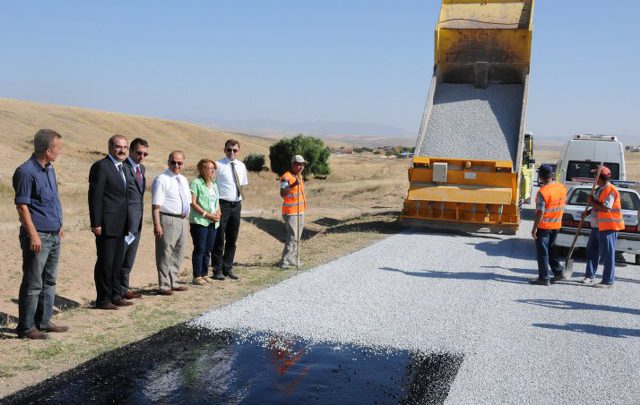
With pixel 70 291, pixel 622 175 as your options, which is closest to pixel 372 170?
pixel 622 175

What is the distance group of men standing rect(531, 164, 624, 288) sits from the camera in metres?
9.21

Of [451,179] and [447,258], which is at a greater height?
[451,179]

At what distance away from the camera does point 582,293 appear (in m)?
8.71

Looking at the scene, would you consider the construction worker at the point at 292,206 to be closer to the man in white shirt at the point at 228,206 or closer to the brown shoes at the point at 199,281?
the man in white shirt at the point at 228,206

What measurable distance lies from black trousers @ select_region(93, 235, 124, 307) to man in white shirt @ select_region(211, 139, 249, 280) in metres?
1.94

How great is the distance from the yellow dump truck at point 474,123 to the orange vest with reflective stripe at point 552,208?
4519 millimetres

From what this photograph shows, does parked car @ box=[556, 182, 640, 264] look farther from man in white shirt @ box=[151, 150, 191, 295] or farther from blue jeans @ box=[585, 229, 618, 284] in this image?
man in white shirt @ box=[151, 150, 191, 295]

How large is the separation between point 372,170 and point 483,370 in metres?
48.6

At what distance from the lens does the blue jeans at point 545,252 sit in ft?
30.1

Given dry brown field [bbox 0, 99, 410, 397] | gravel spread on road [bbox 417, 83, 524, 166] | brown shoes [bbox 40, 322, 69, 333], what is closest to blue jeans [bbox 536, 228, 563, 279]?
dry brown field [bbox 0, 99, 410, 397]

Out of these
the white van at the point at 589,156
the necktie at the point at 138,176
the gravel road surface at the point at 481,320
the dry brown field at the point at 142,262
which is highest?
the white van at the point at 589,156

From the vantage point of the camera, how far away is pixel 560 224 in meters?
9.33

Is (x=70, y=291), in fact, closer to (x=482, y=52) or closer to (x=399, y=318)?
(x=399, y=318)

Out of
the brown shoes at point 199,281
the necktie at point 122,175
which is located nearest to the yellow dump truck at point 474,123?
the brown shoes at point 199,281
